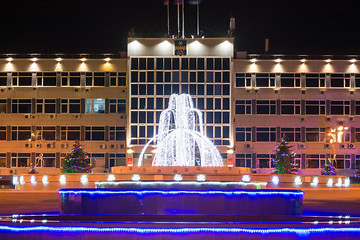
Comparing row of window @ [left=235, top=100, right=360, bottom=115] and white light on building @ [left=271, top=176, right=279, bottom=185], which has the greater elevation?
row of window @ [left=235, top=100, right=360, bottom=115]

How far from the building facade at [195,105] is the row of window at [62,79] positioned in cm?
9

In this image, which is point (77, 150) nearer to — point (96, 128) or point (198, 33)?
point (96, 128)

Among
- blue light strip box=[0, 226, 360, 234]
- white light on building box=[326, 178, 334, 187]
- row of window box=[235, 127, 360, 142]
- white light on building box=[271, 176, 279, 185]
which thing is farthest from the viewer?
row of window box=[235, 127, 360, 142]

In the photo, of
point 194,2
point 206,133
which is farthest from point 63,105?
point 194,2

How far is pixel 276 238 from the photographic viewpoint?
13.7 metres

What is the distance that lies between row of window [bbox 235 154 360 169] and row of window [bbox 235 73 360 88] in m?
6.52

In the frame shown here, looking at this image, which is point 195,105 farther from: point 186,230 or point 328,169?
point 186,230

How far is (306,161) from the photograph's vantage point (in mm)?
53500

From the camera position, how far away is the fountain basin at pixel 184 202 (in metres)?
17.1

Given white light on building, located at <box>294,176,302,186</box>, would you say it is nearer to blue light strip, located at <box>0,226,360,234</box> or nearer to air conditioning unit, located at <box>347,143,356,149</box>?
air conditioning unit, located at <box>347,143,356,149</box>

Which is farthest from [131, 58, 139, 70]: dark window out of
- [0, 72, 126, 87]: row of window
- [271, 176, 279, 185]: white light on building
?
[271, 176, 279, 185]: white light on building

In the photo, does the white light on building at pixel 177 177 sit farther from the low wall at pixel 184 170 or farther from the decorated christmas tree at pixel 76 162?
the decorated christmas tree at pixel 76 162

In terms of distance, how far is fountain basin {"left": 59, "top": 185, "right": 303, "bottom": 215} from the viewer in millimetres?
17094

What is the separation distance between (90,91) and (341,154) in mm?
24117
